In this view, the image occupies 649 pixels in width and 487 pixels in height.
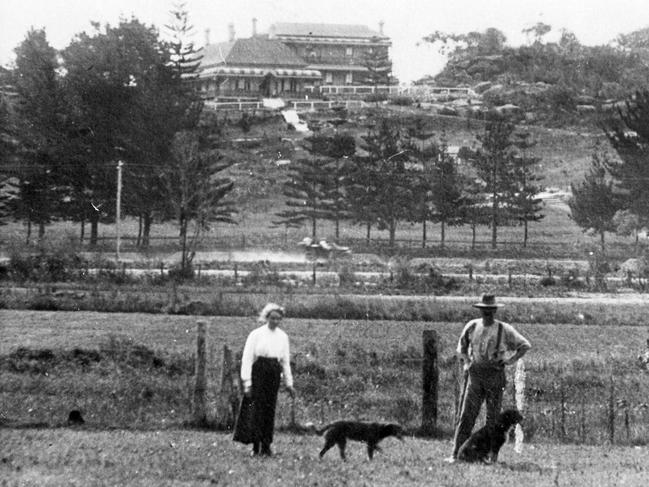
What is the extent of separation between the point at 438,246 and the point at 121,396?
47290 mm

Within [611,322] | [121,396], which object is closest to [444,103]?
[611,322]

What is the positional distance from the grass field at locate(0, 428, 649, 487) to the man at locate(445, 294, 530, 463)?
61 centimetres

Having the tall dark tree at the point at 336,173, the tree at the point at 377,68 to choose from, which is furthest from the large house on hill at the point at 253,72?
the tall dark tree at the point at 336,173

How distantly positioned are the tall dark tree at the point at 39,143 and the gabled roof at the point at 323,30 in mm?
55226

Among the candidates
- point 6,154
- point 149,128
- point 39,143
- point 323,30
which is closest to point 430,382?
point 149,128

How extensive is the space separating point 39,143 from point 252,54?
46.9 m

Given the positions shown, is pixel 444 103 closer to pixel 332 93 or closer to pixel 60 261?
pixel 332 93

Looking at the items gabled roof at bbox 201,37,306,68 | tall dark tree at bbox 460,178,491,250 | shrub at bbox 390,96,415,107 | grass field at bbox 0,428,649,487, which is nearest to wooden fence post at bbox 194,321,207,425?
grass field at bbox 0,428,649,487

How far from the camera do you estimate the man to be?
12648mm

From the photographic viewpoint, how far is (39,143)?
6719 centimetres

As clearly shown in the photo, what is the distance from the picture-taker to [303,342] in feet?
84.3

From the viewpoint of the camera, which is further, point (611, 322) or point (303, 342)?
point (611, 322)

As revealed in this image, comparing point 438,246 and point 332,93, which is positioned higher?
point 332,93

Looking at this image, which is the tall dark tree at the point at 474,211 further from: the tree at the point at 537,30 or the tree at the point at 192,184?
the tree at the point at 537,30
